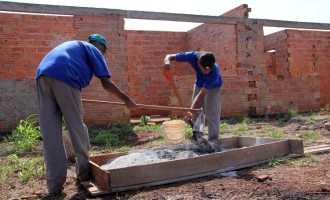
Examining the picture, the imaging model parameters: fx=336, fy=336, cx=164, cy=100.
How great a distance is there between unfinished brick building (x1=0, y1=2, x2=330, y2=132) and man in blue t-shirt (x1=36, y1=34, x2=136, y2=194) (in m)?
4.45

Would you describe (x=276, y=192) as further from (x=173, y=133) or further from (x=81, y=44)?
(x=173, y=133)

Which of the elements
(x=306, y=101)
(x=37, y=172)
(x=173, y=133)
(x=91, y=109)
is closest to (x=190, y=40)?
(x=306, y=101)

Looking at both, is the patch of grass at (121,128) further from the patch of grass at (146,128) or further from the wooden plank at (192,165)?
the wooden plank at (192,165)

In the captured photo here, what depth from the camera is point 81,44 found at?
130 inches

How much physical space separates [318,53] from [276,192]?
10.6 metres

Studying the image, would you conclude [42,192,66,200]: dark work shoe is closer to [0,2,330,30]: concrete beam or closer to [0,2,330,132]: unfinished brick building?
[0,2,330,132]: unfinished brick building

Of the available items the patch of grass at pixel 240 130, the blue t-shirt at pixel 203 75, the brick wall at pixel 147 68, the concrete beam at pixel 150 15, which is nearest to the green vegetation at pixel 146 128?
the patch of grass at pixel 240 130

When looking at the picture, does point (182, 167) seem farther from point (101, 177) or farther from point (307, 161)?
point (307, 161)

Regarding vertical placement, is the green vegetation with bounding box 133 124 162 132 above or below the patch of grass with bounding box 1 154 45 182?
above

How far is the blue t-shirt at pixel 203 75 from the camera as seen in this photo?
4.45 meters

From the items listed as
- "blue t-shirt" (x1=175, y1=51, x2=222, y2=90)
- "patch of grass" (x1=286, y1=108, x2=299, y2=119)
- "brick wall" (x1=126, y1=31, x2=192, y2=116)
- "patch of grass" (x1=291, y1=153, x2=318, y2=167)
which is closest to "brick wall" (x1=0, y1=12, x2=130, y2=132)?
"brick wall" (x1=126, y1=31, x2=192, y2=116)

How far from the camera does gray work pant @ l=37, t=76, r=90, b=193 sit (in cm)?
312

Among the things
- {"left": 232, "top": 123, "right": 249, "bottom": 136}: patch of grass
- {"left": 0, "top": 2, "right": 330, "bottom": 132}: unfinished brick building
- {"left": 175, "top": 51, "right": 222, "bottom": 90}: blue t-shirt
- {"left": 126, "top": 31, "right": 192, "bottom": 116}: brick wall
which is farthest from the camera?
{"left": 126, "top": 31, "right": 192, "bottom": 116}: brick wall

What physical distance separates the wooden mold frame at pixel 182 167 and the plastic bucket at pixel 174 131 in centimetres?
146
